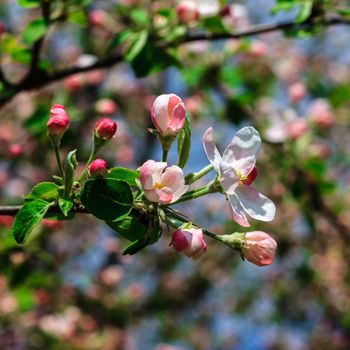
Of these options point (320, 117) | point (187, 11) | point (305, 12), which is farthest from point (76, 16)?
point (320, 117)

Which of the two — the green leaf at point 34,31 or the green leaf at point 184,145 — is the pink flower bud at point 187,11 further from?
the green leaf at point 184,145

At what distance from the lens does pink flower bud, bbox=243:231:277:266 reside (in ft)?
3.31

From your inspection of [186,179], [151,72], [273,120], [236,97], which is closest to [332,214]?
[273,120]

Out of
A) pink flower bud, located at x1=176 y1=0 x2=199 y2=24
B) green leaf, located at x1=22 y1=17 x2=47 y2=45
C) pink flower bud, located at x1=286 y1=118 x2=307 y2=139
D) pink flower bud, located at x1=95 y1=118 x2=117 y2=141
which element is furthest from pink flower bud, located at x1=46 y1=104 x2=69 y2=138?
pink flower bud, located at x1=286 y1=118 x2=307 y2=139

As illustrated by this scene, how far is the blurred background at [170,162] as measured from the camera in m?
2.15

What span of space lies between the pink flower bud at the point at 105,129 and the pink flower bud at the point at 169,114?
0.32ft

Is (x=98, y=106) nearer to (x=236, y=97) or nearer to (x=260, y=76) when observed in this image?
(x=236, y=97)

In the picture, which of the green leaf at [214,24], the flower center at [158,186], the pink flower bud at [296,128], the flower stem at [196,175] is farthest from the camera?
the pink flower bud at [296,128]

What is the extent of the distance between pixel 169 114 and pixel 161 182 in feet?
0.51

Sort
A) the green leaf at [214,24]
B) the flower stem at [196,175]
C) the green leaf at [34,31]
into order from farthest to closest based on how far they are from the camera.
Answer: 1. the green leaf at [214,24]
2. the green leaf at [34,31]
3. the flower stem at [196,175]

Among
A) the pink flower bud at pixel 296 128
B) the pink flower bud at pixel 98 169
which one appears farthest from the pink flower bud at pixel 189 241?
the pink flower bud at pixel 296 128

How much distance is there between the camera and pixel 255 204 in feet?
3.46

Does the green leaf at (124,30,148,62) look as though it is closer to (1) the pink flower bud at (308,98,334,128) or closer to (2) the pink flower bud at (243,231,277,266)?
(2) the pink flower bud at (243,231,277,266)

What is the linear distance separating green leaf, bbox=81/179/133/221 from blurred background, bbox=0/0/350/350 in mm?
841
